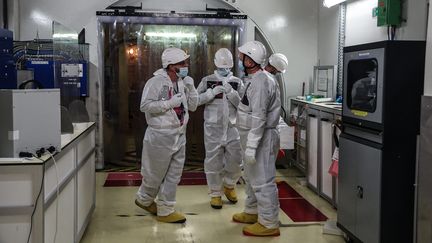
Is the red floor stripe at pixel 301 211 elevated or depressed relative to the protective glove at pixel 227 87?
depressed

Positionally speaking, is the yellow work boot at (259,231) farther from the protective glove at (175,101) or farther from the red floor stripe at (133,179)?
the red floor stripe at (133,179)

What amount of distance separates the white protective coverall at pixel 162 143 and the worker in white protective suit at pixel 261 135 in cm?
63

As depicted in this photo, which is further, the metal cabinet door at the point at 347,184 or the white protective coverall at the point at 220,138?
the white protective coverall at the point at 220,138

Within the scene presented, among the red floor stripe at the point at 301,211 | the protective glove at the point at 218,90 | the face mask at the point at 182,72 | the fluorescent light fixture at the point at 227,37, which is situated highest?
the fluorescent light fixture at the point at 227,37

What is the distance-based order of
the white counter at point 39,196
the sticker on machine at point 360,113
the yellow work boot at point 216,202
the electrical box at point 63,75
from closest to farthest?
the white counter at point 39,196 → the sticker on machine at point 360,113 → the yellow work boot at point 216,202 → the electrical box at point 63,75

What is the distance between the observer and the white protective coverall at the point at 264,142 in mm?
3625

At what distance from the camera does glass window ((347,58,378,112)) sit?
315 centimetres

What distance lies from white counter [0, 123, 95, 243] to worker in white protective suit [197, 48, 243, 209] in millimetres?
1771

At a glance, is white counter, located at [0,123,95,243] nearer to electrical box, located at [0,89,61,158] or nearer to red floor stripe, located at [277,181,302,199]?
electrical box, located at [0,89,61,158]

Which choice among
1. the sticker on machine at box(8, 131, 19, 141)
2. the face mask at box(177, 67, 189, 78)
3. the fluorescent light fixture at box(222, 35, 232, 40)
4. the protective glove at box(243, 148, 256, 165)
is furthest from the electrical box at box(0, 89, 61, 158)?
the fluorescent light fixture at box(222, 35, 232, 40)

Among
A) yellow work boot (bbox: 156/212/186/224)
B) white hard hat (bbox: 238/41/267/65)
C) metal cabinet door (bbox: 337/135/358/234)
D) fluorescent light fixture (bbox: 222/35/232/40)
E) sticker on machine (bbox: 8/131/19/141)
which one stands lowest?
yellow work boot (bbox: 156/212/186/224)

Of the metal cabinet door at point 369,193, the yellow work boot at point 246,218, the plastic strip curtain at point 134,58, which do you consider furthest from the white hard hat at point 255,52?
the plastic strip curtain at point 134,58

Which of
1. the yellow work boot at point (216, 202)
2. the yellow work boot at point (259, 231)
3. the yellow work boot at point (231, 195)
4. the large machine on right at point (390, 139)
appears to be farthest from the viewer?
the yellow work boot at point (231, 195)

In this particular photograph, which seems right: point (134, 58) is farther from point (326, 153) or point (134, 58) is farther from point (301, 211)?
point (301, 211)
